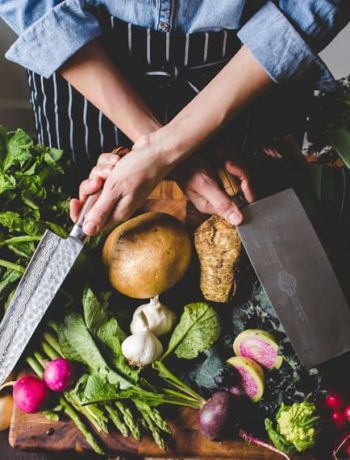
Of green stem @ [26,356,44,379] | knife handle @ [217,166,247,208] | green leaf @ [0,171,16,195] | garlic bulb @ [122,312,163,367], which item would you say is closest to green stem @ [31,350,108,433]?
green stem @ [26,356,44,379]

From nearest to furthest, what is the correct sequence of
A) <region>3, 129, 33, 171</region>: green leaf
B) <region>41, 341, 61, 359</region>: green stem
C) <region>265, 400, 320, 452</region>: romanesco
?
<region>265, 400, 320, 452</region>: romanesco
<region>41, 341, 61, 359</region>: green stem
<region>3, 129, 33, 171</region>: green leaf

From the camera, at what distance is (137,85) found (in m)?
1.12

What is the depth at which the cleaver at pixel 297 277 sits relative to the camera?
899 millimetres

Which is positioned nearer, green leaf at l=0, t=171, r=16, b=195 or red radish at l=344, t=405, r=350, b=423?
red radish at l=344, t=405, r=350, b=423

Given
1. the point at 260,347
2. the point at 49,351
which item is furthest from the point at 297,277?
the point at 49,351

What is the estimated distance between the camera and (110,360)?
94cm

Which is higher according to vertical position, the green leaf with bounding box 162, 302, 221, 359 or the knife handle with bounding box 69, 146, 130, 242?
the knife handle with bounding box 69, 146, 130, 242

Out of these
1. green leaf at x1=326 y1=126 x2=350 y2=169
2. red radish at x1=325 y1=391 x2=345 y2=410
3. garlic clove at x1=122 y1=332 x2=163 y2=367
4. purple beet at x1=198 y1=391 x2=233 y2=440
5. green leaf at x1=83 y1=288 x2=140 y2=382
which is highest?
green leaf at x1=83 y1=288 x2=140 y2=382

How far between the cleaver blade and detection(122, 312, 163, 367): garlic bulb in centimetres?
22

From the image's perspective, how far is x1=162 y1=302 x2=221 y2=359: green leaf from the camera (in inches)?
37.6

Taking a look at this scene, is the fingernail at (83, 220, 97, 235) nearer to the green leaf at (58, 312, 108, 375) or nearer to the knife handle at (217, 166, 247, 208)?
the green leaf at (58, 312, 108, 375)

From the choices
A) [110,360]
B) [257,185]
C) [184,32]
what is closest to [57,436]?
[110,360]

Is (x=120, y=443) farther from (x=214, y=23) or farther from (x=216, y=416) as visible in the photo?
(x=214, y=23)

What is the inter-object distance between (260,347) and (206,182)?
312 millimetres
